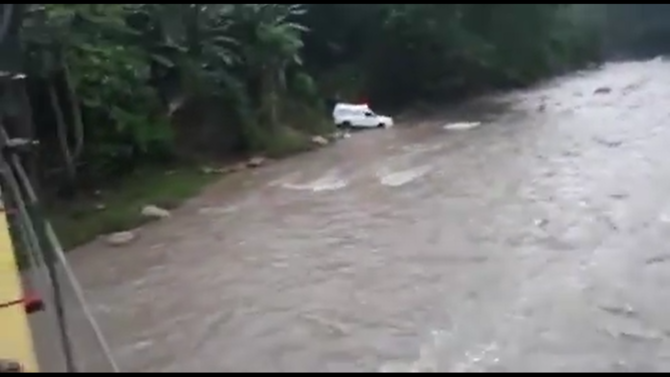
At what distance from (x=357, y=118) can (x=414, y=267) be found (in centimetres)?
798

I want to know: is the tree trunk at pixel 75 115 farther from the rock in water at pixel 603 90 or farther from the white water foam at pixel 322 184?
the rock in water at pixel 603 90

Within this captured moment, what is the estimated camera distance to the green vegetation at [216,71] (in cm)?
895

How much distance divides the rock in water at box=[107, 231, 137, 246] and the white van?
21.0 feet

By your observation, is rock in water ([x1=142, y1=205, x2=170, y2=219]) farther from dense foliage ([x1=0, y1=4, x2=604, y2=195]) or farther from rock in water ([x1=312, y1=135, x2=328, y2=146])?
rock in water ([x1=312, y1=135, x2=328, y2=146])

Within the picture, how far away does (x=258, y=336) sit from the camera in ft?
18.1

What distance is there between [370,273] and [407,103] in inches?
383

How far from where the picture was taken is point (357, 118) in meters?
14.4

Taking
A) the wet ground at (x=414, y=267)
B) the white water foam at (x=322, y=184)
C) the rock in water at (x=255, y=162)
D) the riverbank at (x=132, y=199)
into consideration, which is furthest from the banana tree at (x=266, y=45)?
the white water foam at (x=322, y=184)

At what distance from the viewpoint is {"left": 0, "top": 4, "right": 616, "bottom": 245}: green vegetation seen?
8945mm

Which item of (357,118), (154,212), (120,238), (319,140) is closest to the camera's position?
(120,238)

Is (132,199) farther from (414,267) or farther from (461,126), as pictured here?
(461,126)

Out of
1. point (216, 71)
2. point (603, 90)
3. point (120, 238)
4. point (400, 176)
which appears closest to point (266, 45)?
point (216, 71)

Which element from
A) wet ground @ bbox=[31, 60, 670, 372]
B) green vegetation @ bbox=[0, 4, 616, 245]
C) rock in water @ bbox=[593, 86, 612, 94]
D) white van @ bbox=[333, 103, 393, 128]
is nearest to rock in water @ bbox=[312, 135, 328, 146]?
green vegetation @ bbox=[0, 4, 616, 245]

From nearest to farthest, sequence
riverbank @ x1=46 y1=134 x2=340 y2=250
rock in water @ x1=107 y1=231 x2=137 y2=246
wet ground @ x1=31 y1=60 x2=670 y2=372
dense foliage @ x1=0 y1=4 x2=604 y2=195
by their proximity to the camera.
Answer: wet ground @ x1=31 y1=60 x2=670 y2=372 → rock in water @ x1=107 y1=231 x2=137 y2=246 → riverbank @ x1=46 y1=134 x2=340 y2=250 → dense foliage @ x1=0 y1=4 x2=604 y2=195
